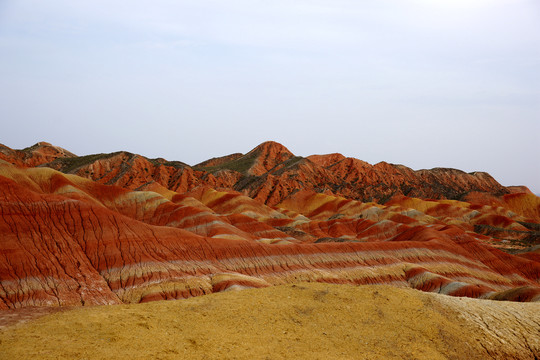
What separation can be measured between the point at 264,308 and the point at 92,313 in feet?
29.1

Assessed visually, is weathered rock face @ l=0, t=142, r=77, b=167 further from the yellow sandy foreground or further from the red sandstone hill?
the yellow sandy foreground

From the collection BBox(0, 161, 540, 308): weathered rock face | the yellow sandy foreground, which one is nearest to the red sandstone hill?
BBox(0, 161, 540, 308): weathered rock face

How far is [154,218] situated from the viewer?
102500 mm

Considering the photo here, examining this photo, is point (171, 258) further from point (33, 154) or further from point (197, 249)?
point (33, 154)

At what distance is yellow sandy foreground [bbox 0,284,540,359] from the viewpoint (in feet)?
54.7

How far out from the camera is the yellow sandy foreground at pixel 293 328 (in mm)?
16672

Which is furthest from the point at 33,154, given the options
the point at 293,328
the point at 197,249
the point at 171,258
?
the point at 293,328

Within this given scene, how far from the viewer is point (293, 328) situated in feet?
67.5

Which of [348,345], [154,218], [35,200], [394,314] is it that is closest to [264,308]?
[348,345]

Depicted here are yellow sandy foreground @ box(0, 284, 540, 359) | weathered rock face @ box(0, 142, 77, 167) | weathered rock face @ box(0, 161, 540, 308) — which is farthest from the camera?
weathered rock face @ box(0, 142, 77, 167)

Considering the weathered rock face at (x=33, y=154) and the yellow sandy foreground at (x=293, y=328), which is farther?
the weathered rock face at (x=33, y=154)

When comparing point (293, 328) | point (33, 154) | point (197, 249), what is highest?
point (33, 154)

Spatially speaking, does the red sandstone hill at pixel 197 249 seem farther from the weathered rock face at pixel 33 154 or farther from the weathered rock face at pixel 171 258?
the weathered rock face at pixel 33 154

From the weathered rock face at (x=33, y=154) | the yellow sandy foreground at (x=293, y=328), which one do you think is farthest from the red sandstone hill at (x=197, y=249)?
the yellow sandy foreground at (x=293, y=328)
